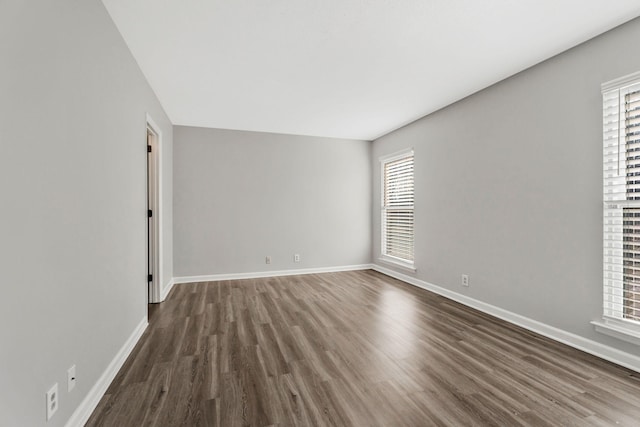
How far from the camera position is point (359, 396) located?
1.83 meters

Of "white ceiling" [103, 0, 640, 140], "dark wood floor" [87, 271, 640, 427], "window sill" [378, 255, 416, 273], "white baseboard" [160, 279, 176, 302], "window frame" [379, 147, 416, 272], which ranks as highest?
"white ceiling" [103, 0, 640, 140]

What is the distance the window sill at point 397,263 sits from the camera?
15.2 ft


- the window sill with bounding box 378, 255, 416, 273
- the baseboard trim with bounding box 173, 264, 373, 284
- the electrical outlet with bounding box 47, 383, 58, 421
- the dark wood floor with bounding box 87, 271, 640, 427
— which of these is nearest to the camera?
the electrical outlet with bounding box 47, 383, 58, 421

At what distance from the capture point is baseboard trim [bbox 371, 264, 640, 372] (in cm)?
219

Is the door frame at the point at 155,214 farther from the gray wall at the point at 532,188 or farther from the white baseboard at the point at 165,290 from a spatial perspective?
the gray wall at the point at 532,188

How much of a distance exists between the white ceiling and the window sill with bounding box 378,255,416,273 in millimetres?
2416

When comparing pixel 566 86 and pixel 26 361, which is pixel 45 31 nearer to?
pixel 26 361

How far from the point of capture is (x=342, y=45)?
2.48 meters

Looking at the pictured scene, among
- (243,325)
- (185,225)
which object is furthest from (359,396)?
(185,225)

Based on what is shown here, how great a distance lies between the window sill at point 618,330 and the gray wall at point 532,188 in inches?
2.5

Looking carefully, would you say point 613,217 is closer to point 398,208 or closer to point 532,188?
point 532,188

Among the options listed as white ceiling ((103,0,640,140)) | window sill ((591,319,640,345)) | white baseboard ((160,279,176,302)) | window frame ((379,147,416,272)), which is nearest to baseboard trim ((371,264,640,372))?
window sill ((591,319,640,345))

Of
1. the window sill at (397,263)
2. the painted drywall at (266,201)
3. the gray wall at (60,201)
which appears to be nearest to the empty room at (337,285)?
the gray wall at (60,201)

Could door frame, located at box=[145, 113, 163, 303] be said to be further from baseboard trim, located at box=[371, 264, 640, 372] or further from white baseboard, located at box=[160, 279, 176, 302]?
baseboard trim, located at box=[371, 264, 640, 372]
